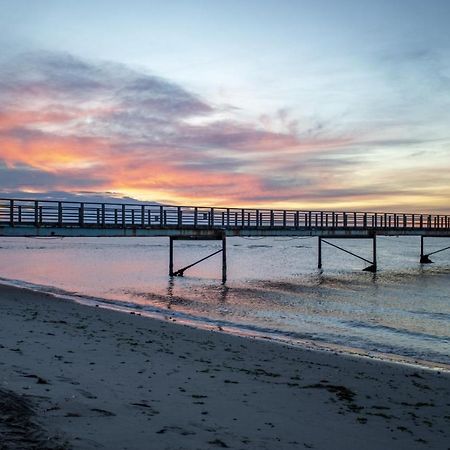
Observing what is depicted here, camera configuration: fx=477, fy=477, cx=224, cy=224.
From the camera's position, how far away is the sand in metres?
4.60

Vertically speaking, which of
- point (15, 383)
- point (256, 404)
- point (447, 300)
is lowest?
point (447, 300)

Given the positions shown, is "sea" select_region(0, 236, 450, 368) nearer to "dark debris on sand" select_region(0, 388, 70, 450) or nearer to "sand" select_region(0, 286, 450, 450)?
"sand" select_region(0, 286, 450, 450)

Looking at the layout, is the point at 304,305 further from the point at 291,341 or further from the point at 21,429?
the point at 21,429

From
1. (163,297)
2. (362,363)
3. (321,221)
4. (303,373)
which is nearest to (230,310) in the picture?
(163,297)

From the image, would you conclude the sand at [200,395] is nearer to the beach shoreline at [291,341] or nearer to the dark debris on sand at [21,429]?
the dark debris on sand at [21,429]

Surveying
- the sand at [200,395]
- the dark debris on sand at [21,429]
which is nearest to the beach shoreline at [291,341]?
the sand at [200,395]

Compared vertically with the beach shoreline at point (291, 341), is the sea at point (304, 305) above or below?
below

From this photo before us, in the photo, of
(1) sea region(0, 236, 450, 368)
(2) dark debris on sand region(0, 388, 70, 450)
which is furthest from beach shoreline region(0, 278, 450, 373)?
(2) dark debris on sand region(0, 388, 70, 450)

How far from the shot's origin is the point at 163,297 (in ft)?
69.8

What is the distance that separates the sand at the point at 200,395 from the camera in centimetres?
460

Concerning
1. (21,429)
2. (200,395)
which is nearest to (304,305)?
(200,395)

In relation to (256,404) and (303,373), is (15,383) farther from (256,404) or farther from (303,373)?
(303,373)

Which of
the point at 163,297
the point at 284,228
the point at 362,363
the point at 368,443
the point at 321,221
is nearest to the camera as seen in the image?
the point at 368,443

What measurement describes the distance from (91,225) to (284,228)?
15342 mm
